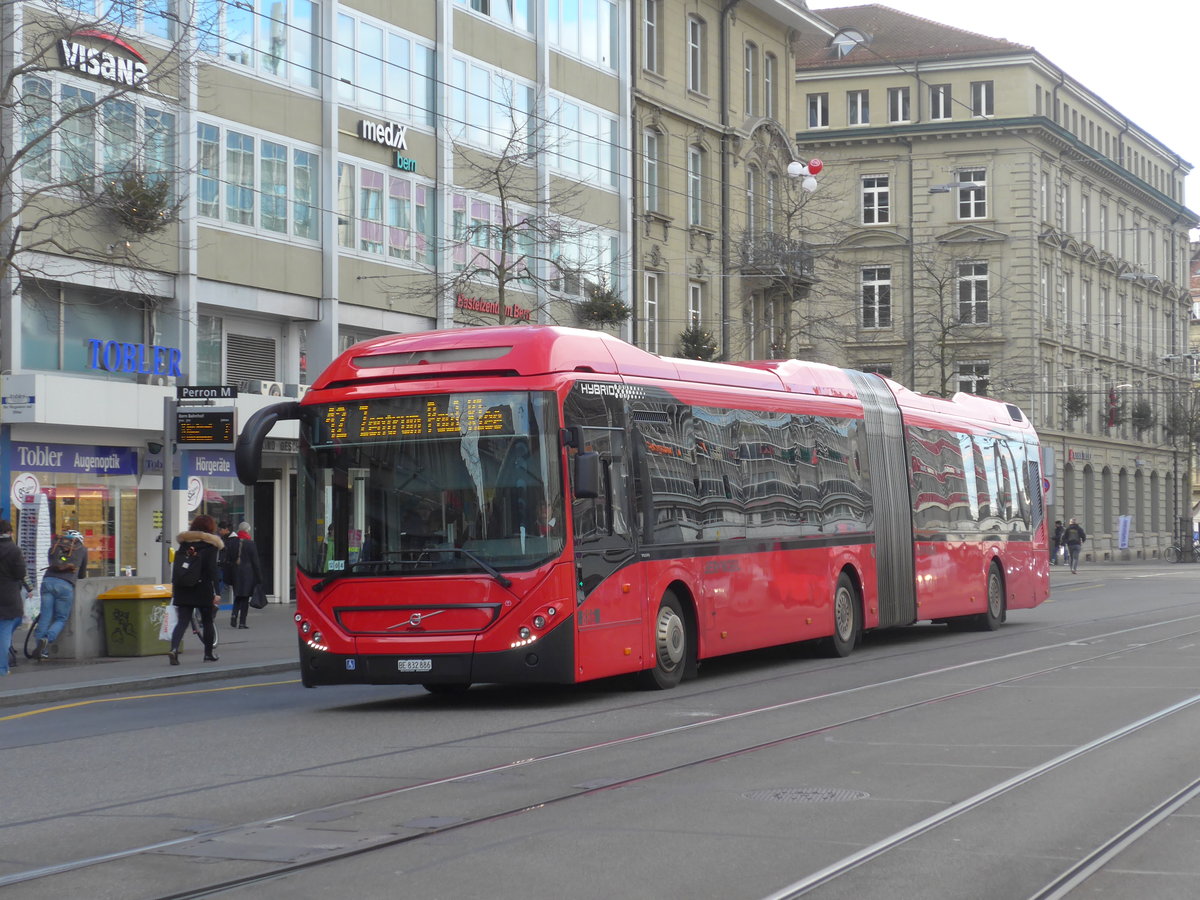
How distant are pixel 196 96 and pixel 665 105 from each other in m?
17.1

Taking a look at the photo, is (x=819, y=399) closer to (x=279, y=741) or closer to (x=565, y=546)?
(x=565, y=546)

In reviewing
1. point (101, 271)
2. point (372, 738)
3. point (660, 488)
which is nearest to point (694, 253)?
point (101, 271)

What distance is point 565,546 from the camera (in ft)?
46.0

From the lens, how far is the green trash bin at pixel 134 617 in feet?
69.3

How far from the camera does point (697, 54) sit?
4644cm

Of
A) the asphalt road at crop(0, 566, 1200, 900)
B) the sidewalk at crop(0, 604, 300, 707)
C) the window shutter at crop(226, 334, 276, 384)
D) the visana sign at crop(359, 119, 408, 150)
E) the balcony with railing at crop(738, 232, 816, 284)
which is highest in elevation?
the visana sign at crop(359, 119, 408, 150)

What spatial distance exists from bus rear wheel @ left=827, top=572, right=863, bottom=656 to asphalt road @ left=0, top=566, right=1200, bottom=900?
270 centimetres

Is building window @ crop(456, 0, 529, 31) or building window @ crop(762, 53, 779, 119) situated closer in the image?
building window @ crop(456, 0, 529, 31)

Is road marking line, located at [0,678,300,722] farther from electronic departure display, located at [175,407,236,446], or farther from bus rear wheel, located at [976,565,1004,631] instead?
bus rear wheel, located at [976,565,1004,631]

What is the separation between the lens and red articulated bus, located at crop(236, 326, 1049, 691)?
13.9 metres

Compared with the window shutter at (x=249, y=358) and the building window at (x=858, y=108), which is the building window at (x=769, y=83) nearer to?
the window shutter at (x=249, y=358)

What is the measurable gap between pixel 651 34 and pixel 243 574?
22.2 m

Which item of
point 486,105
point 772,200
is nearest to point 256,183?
point 486,105

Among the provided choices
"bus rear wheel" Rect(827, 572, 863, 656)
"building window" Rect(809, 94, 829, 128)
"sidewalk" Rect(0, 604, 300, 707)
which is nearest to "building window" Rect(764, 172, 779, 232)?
"building window" Rect(809, 94, 829, 128)
